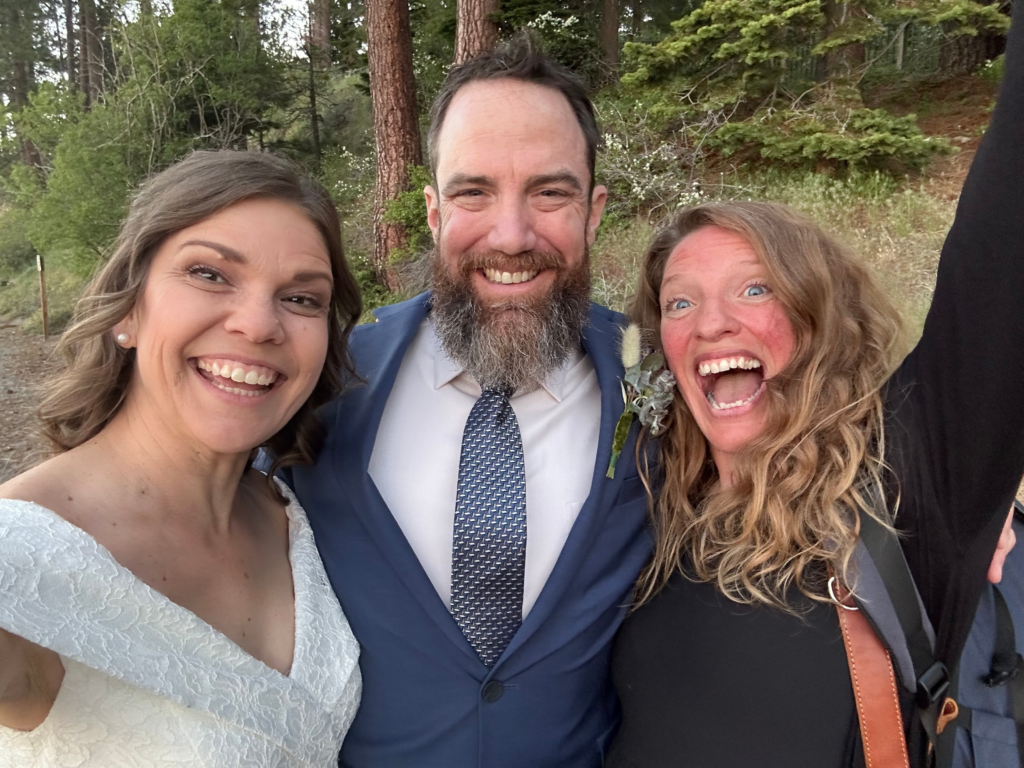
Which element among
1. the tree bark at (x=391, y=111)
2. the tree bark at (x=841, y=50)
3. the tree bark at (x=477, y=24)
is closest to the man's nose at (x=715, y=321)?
the tree bark at (x=841, y=50)

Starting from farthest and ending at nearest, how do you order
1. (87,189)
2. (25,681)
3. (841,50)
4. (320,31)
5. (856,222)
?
(320,31) → (87,189) → (841,50) → (856,222) → (25,681)

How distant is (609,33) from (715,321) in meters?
11.7

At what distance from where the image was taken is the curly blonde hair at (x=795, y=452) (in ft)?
5.37

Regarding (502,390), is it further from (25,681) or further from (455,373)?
(25,681)

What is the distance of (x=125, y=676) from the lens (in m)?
1.25

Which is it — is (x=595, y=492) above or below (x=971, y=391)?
below

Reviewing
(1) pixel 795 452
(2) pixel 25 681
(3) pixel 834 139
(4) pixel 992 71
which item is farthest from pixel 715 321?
(4) pixel 992 71

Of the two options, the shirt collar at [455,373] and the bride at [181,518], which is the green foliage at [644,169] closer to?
the shirt collar at [455,373]

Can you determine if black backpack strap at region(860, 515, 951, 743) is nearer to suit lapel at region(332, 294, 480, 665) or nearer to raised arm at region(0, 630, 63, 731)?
suit lapel at region(332, 294, 480, 665)

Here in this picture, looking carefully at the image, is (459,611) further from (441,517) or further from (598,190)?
(598,190)

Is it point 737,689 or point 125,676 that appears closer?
point 125,676

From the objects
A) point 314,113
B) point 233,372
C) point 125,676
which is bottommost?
point 125,676

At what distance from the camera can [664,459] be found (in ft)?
7.04

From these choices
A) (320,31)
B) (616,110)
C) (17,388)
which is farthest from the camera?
(320,31)
